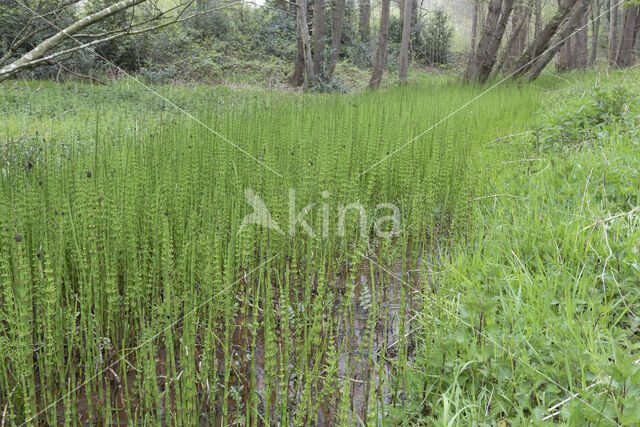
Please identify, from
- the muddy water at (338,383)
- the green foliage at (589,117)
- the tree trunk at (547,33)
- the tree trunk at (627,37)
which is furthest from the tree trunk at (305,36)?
the tree trunk at (627,37)

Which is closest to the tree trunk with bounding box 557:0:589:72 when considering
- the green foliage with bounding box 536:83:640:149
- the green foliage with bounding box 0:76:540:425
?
the green foliage with bounding box 536:83:640:149

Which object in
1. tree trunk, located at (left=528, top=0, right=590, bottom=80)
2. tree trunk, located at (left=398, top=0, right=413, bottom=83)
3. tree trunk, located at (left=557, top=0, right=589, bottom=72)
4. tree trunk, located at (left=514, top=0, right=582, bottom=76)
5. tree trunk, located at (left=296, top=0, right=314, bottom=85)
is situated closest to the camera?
tree trunk, located at (left=528, top=0, right=590, bottom=80)

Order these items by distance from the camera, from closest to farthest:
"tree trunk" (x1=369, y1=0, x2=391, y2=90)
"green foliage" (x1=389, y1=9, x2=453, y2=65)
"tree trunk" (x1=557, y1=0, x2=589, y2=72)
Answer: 1. "tree trunk" (x1=369, y1=0, x2=391, y2=90)
2. "tree trunk" (x1=557, y1=0, x2=589, y2=72)
3. "green foliage" (x1=389, y1=9, x2=453, y2=65)

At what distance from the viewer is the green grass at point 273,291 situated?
1.35m

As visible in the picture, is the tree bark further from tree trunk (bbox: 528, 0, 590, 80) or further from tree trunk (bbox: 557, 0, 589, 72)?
tree trunk (bbox: 557, 0, 589, 72)

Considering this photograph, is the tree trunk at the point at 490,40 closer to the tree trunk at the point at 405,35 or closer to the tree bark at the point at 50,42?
the tree trunk at the point at 405,35

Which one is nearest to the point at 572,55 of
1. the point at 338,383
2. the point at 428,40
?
the point at 428,40

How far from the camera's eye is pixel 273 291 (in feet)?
7.54

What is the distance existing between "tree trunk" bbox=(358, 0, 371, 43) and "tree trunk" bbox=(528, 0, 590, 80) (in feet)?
27.0

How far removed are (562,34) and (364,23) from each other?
9868 millimetres

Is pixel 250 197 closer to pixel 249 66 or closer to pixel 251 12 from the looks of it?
pixel 249 66

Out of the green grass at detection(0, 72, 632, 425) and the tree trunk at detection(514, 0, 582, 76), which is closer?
the green grass at detection(0, 72, 632, 425)

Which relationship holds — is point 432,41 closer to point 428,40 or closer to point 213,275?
point 428,40

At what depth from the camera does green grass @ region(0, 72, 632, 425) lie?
1.35m
